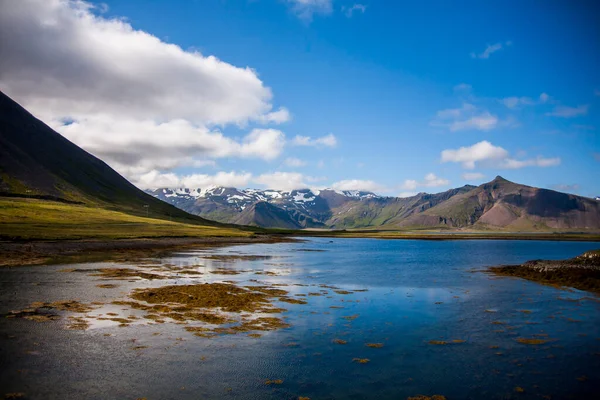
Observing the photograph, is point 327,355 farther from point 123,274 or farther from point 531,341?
point 123,274

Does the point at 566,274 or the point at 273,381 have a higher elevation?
the point at 566,274

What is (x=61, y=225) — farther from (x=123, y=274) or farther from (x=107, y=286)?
(x=107, y=286)

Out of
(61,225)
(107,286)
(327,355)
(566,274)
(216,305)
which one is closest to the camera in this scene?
(327,355)

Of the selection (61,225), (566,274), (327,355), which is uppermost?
(61,225)

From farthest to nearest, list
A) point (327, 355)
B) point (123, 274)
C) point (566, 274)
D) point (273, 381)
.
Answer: point (566, 274)
point (123, 274)
point (327, 355)
point (273, 381)

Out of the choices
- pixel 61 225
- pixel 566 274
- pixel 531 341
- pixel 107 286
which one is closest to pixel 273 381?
pixel 531 341

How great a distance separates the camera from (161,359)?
2044 cm

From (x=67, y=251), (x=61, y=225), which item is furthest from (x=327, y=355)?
(x=61, y=225)

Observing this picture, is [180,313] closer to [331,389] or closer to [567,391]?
[331,389]

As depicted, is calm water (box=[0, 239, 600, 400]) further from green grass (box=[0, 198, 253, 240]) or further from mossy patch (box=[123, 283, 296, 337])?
green grass (box=[0, 198, 253, 240])

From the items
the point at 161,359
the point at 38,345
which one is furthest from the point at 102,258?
the point at 161,359

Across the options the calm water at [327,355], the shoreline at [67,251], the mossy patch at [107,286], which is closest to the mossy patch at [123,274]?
the mossy patch at [107,286]

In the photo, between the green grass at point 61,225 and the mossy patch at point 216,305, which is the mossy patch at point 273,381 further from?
the green grass at point 61,225

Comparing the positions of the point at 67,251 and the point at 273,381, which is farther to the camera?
the point at 67,251
